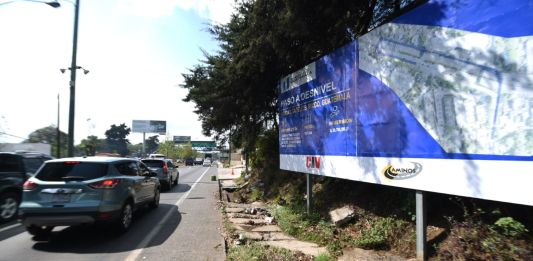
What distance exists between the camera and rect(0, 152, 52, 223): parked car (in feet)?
33.6

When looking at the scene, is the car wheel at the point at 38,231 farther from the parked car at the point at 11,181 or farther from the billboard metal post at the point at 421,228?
the billboard metal post at the point at 421,228

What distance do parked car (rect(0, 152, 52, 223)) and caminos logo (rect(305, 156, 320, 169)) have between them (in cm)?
747

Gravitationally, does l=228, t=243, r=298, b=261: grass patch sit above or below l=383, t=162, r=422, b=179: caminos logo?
below

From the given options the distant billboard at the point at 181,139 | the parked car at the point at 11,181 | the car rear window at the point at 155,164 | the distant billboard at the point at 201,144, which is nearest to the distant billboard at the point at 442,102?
the parked car at the point at 11,181

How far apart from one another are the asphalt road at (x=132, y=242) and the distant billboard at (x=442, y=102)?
3.19 m

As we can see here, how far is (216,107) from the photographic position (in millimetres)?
15352

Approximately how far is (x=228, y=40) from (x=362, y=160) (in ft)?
29.8

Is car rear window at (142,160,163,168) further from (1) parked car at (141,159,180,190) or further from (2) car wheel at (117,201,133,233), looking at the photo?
(2) car wheel at (117,201,133,233)

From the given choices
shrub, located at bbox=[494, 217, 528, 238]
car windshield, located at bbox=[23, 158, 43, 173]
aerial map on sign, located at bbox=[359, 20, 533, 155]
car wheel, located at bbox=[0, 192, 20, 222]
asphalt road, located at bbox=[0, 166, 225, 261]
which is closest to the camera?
aerial map on sign, located at bbox=[359, 20, 533, 155]

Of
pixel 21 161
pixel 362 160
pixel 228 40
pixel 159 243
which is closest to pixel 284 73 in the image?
pixel 228 40

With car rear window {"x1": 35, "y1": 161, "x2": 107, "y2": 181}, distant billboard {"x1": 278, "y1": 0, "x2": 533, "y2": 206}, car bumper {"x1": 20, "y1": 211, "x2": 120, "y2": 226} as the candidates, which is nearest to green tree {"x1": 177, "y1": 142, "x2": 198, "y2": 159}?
car rear window {"x1": 35, "y1": 161, "x2": 107, "y2": 181}

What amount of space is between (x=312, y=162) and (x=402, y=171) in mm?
3548

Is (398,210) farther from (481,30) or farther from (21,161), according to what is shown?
(21,161)

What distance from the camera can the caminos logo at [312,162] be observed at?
9.48 meters
